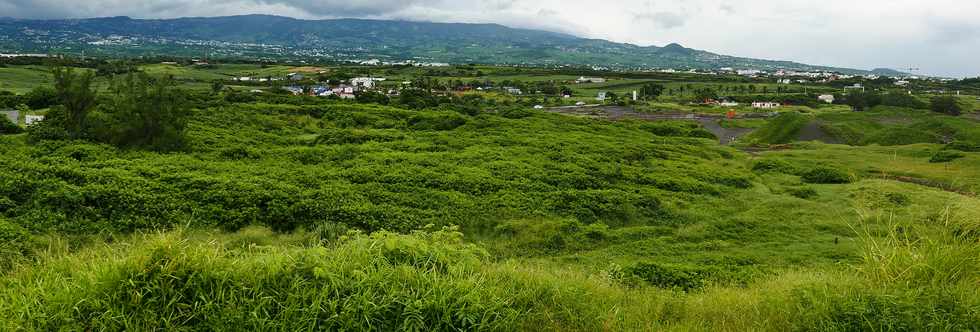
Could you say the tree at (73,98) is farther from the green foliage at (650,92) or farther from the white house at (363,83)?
the green foliage at (650,92)

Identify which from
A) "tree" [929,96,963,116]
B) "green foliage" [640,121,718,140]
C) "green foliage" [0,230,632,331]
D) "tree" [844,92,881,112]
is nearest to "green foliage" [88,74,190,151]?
"green foliage" [0,230,632,331]

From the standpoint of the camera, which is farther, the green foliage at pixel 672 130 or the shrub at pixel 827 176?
the green foliage at pixel 672 130

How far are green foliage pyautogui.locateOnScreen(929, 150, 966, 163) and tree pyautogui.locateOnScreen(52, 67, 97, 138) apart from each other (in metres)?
45.8

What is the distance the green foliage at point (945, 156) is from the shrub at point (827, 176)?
34.7 feet

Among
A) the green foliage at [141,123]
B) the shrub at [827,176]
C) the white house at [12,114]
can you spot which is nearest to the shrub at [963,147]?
the shrub at [827,176]

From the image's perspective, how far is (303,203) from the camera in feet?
53.7

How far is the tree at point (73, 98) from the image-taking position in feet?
82.0

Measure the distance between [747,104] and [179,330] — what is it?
95534 millimetres

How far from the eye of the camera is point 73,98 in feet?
82.9

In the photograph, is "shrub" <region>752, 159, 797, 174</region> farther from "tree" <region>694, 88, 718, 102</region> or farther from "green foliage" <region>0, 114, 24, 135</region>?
"tree" <region>694, 88, 718, 102</region>

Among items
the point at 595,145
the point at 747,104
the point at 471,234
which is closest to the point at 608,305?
the point at 471,234

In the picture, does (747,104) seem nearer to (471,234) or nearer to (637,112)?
(637,112)

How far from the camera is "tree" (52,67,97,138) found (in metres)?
25.0

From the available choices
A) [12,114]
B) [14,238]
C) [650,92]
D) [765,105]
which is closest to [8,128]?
[12,114]
